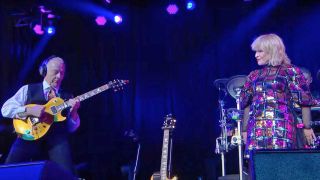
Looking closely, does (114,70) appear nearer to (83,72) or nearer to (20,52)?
(83,72)

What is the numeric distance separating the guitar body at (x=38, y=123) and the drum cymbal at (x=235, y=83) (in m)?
2.32

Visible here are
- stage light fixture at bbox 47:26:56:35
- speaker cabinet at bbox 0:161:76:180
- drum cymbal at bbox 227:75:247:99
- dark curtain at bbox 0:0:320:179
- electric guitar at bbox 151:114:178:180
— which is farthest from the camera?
dark curtain at bbox 0:0:320:179

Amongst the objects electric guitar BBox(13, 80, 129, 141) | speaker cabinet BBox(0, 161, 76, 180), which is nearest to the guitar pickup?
electric guitar BBox(13, 80, 129, 141)

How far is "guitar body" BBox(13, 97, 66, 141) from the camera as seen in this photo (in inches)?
209

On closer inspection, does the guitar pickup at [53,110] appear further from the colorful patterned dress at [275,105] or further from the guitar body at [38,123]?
the colorful patterned dress at [275,105]

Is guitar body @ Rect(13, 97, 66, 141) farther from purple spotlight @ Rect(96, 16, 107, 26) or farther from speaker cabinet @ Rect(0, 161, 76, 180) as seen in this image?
speaker cabinet @ Rect(0, 161, 76, 180)

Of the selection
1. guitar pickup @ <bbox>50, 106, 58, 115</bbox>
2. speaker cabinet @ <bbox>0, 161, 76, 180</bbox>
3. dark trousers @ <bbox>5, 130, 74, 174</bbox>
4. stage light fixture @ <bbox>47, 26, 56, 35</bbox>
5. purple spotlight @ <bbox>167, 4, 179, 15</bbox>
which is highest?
purple spotlight @ <bbox>167, 4, 179, 15</bbox>

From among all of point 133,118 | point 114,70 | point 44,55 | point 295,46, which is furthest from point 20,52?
point 295,46

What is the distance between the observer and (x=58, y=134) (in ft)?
17.5

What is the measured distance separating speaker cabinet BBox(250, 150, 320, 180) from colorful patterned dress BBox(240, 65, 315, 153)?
1823mm

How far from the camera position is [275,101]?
3924 millimetres

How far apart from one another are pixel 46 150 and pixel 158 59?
327 centimetres

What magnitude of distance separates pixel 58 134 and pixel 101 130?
259 cm

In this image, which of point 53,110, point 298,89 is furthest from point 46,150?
point 298,89
